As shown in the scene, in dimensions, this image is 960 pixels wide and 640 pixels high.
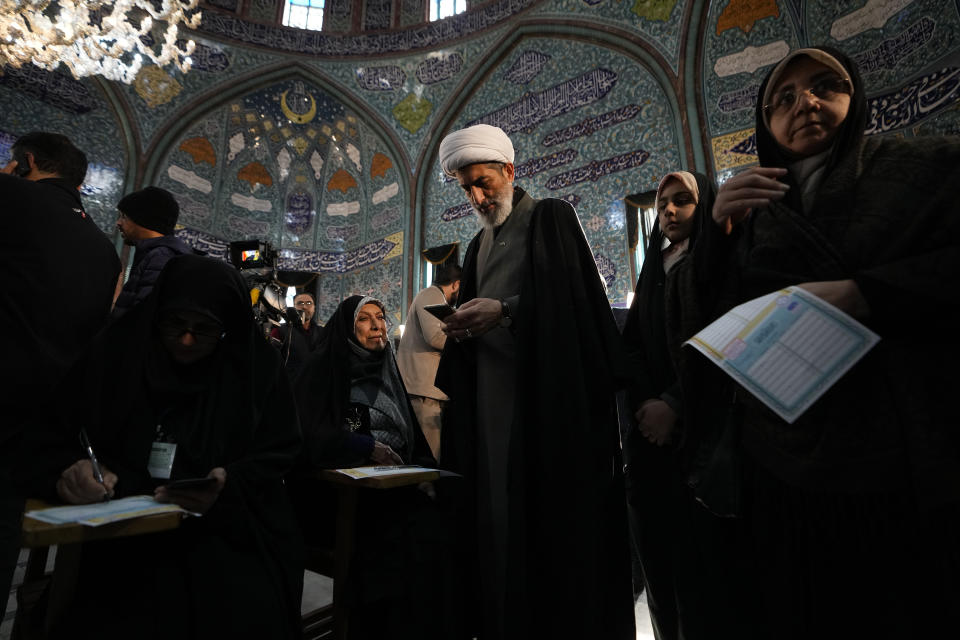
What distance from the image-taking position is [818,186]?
2.58 feet

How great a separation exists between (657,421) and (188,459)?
1.07 m

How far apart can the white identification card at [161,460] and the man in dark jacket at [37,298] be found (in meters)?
0.22

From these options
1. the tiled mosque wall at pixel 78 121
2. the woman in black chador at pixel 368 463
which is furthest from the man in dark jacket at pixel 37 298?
the tiled mosque wall at pixel 78 121

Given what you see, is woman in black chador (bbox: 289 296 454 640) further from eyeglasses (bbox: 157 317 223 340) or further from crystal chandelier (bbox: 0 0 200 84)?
crystal chandelier (bbox: 0 0 200 84)

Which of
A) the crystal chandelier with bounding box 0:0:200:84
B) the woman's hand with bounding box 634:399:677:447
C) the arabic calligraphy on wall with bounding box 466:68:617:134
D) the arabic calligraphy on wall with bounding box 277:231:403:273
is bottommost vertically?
the woman's hand with bounding box 634:399:677:447

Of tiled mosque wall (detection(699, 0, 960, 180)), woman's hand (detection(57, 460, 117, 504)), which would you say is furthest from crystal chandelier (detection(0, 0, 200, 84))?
tiled mosque wall (detection(699, 0, 960, 180))

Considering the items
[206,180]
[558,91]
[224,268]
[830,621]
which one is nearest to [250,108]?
[206,180]

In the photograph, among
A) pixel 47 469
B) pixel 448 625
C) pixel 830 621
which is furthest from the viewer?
pixel 448 625

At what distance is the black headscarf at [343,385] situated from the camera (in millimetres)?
1689

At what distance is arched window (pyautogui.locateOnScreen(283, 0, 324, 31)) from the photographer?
771 cm

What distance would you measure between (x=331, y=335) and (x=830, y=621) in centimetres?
178

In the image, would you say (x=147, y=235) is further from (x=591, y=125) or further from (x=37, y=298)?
(x=591, y=125)

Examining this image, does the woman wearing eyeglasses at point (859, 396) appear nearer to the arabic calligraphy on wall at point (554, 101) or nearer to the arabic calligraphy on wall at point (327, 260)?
the arabic calligraphy on wall at point (554, 101)

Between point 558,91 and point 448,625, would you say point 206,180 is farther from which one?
point 448,625
